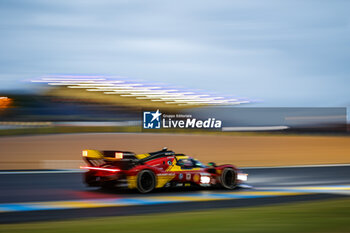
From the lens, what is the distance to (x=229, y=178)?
1450 cm

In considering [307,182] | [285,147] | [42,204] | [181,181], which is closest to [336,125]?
[285,147]

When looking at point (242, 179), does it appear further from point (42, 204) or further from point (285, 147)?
point (285, 147)

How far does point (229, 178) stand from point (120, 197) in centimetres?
348

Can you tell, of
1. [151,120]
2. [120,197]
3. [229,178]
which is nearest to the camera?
[120,197]

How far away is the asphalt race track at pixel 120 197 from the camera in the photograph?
996cm

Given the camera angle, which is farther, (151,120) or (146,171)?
(151,120)

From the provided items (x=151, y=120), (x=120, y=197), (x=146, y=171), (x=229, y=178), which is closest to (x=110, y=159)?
(x=146, y=171)

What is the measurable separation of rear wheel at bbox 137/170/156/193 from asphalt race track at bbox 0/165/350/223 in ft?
0.70

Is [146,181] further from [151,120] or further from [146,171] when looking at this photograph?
[151,120]

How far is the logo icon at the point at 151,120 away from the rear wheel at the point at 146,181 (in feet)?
103

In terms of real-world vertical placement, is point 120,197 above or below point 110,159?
below

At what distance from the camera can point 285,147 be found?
40.2 m

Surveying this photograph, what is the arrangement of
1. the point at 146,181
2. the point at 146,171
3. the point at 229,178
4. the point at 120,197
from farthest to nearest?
the point at 229,178, the point at 146,181, the point at 146,171, the point at 120,197

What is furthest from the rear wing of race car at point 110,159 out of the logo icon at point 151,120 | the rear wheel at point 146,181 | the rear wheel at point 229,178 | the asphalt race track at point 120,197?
the logo icon at point 151,120
